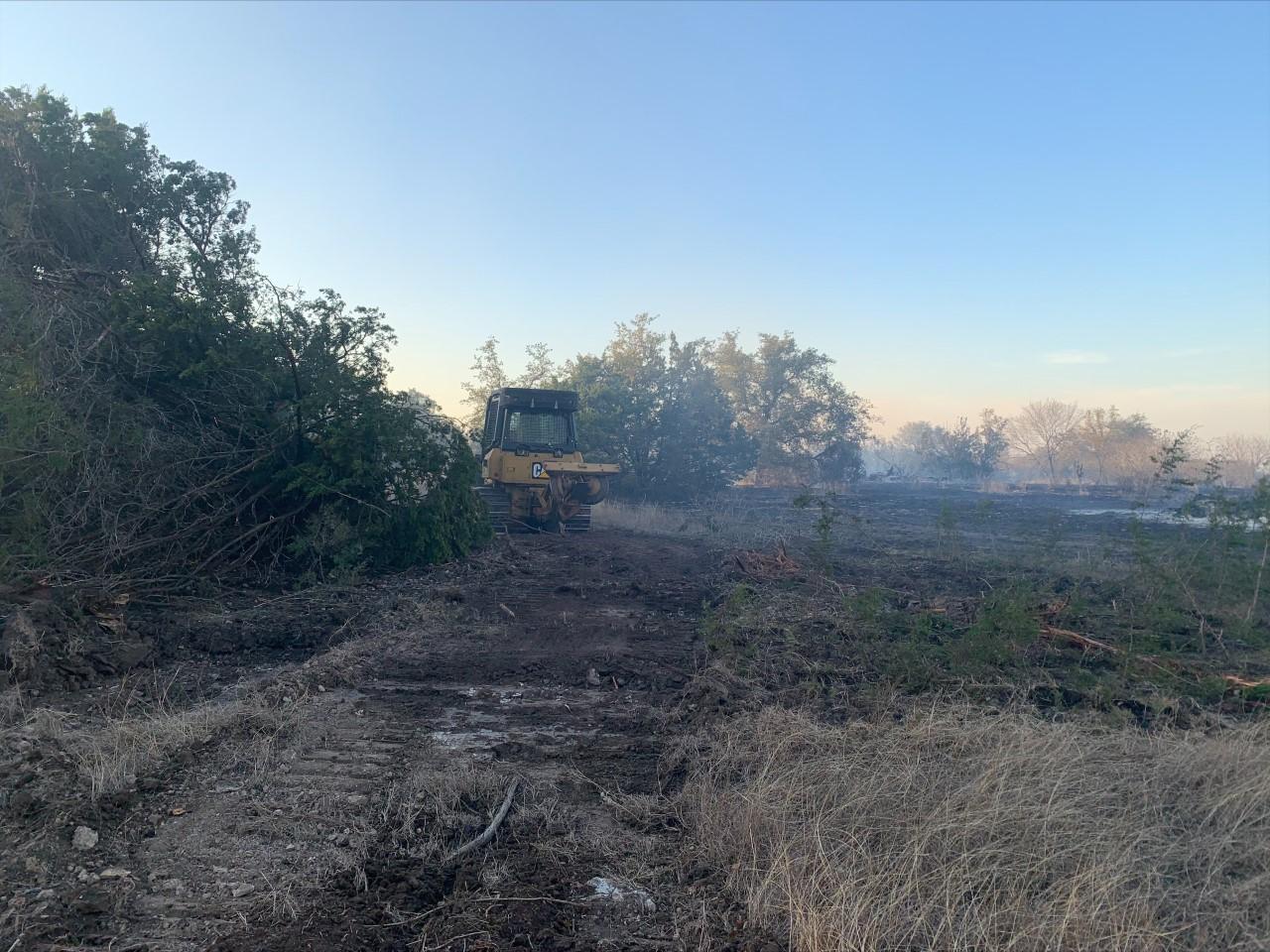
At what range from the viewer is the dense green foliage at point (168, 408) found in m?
7.97

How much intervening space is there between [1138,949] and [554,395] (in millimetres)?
15975

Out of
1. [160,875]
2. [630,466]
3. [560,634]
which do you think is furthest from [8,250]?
[630,466]

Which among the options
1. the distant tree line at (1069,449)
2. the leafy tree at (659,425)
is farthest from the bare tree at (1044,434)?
the leafy tree at (659,425)

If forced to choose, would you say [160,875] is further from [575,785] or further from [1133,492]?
[1133,492]

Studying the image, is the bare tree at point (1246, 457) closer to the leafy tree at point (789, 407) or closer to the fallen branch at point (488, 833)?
the leafy tree at point (789, 407)

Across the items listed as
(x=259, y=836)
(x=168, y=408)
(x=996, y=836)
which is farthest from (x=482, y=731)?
(x=168, y=408)

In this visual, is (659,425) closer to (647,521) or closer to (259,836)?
Result: (647,521)

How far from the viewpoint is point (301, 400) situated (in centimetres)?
1081

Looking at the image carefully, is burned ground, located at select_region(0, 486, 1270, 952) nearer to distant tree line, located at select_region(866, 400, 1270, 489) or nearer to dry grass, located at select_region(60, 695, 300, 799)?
dry grass, located at select_region(60, 695, 300, 799)

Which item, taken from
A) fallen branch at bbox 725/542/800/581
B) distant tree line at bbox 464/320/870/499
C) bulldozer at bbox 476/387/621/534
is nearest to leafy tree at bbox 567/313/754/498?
distant tree line at bbox 464/320/870/499

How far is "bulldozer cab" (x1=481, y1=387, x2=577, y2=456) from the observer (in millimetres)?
17422

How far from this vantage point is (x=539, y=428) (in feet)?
58.5

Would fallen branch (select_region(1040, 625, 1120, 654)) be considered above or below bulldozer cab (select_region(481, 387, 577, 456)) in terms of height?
below

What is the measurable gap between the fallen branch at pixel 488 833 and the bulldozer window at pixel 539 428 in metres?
13.6
